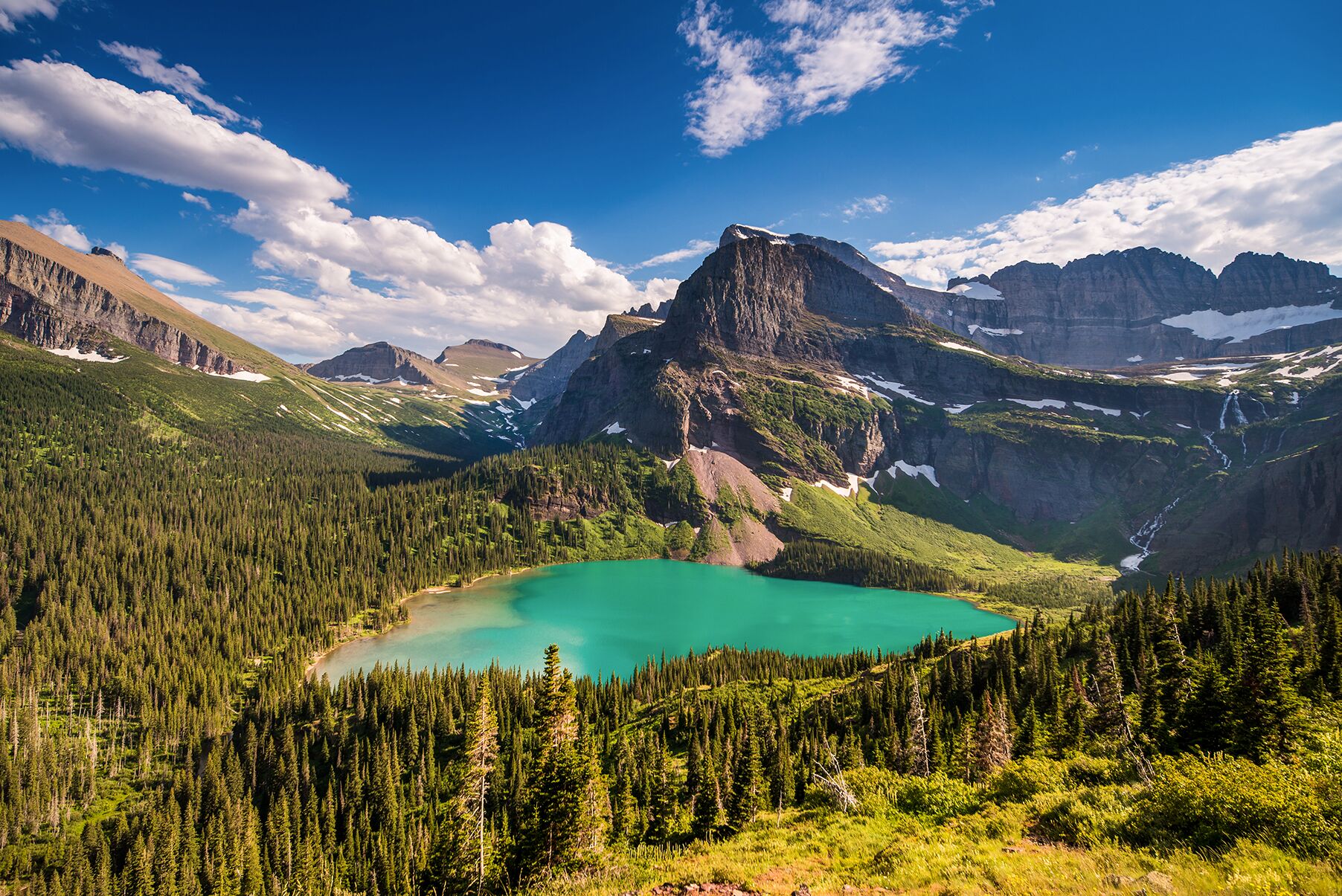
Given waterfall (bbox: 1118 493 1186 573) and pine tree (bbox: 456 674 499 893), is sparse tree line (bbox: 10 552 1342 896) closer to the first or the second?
pine tree (bbox: 456 674 499 893)

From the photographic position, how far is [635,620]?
116 m

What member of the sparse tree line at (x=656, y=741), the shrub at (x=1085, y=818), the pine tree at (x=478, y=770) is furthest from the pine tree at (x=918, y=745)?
the pine tree at (x=478, y=770)

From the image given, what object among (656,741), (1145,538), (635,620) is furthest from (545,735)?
(1145,538)

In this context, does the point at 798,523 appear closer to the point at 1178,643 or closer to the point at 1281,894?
the point at 1178,643

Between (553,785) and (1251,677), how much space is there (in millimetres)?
33828

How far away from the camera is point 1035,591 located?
144 metres

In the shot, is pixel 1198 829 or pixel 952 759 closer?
pixel 1198 829

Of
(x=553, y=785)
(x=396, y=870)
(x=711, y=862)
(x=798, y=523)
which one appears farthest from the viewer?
(x=798, y=523)

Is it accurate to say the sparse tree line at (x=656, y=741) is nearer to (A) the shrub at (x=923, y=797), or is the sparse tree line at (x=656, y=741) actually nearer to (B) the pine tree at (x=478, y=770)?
(B) the pine tree at (x=478, y=770)

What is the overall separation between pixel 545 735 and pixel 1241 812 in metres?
23.1

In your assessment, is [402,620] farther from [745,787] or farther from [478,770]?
[478,770]

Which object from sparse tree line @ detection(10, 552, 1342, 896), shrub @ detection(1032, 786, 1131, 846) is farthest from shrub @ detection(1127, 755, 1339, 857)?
sparse tree line @ detection(10, 552, 1342, 896)

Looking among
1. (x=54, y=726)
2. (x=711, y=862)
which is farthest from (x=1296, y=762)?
(x=54, y=726)

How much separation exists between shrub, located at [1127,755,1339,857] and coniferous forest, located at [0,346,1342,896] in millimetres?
75
